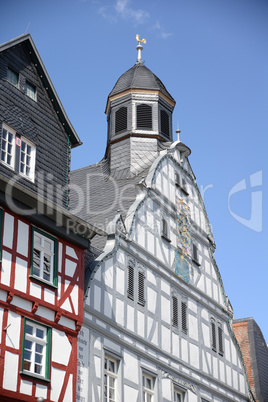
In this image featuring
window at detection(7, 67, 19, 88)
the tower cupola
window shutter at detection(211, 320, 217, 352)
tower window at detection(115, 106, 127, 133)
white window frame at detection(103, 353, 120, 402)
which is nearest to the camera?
white window frame at detection(103, 353, 120, 402)

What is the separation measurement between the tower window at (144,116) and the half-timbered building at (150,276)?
4cm

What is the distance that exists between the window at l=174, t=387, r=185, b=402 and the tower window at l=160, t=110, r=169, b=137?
39.5 ft

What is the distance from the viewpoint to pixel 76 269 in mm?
22391

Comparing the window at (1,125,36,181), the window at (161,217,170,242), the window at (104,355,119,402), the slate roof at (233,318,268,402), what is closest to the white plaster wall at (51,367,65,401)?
the window at (104,355,119,402)

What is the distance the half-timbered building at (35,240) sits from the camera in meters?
19.4

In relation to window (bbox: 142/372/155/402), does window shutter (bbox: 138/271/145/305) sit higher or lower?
higher

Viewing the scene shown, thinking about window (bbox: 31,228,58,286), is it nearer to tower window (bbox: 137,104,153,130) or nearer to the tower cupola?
the tower cupola

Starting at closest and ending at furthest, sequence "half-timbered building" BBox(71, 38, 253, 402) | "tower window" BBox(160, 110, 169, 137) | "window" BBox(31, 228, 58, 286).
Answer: "window" BBox(31, 228, 58, 286) < "half-timbered building" BBox(71, 38, 253, 402) < "tower window" BBox(160, 110, 169, 137)

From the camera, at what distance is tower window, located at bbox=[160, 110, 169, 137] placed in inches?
1346

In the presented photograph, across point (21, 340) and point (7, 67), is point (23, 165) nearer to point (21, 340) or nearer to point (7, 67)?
point (7, 67)

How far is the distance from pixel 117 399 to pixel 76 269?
14.1 feet

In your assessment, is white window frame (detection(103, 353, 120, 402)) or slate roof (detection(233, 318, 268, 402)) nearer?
white window frame (detection(103, 353, 120, 402))

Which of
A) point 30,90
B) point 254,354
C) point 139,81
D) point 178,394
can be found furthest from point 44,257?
point 254,354

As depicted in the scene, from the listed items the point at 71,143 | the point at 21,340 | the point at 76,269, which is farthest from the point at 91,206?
the point at 21,340
